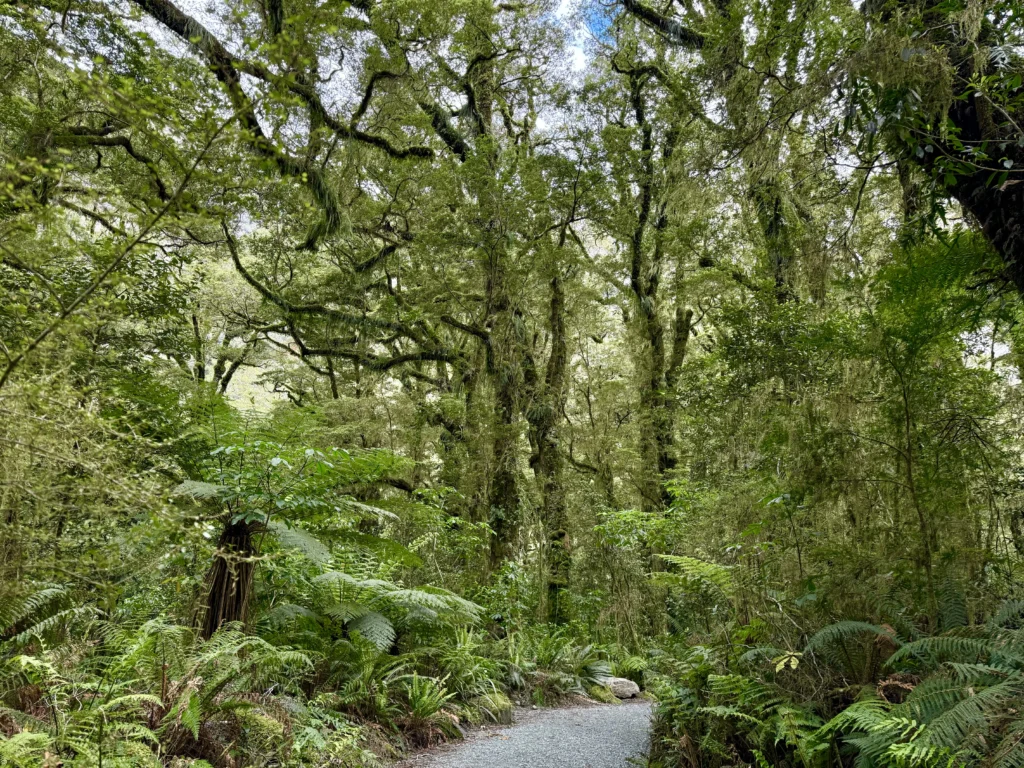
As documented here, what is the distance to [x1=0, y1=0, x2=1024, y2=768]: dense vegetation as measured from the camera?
8.09ft

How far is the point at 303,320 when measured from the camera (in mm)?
12891

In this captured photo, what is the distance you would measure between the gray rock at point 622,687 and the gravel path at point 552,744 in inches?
68.1

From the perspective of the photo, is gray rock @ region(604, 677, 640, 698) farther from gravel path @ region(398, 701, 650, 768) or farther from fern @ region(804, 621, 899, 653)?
fern @ region(804, 621, 899, 653)

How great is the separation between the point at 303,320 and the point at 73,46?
5.99 m

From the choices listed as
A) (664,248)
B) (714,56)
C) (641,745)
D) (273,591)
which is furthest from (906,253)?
(664,248)

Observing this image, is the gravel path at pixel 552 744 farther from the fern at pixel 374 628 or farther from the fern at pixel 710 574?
the fern at pixel 710 574

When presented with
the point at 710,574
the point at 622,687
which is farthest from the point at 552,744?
the point at 622,687

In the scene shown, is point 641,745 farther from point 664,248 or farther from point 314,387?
point 314,387

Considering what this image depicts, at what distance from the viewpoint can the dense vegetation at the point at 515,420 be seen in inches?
97.0

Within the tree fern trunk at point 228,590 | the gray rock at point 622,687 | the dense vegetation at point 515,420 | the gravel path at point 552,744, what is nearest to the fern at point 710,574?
the dense vegetation at point 515,420

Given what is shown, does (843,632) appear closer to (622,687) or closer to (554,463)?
(622,687)

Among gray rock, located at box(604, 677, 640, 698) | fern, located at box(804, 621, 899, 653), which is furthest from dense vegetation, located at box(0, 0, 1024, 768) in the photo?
gray rock, located at box(604, 677, 640, 698)

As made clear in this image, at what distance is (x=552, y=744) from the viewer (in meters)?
4.78

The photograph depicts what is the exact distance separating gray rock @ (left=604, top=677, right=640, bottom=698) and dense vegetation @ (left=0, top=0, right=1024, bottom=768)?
0.29 m
